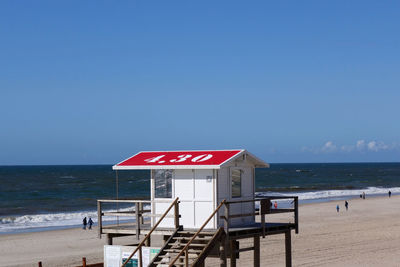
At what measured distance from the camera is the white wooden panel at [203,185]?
64.3 ft

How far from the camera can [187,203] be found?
1997 cm

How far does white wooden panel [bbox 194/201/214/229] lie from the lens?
1953 cm

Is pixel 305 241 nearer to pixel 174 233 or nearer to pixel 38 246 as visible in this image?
pixel 38 246

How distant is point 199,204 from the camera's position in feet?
64.8

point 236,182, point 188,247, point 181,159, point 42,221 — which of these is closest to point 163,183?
point 181,159

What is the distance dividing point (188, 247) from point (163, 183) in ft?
9.50

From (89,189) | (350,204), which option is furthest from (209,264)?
(89,189)

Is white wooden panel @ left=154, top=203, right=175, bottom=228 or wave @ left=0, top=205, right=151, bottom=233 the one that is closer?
white wooden panel @ left=154, top=203, right=175, bottom=228

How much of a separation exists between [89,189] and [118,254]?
88.1 metres

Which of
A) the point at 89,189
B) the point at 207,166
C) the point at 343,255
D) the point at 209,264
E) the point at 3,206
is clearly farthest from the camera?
the point at 89,189

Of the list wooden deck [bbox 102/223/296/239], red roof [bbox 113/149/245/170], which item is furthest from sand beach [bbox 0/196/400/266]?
red roof [bbox 113/149/245/170]

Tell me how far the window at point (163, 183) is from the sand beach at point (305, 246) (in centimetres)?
930

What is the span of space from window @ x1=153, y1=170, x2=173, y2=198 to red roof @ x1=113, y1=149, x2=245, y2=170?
1.11ft

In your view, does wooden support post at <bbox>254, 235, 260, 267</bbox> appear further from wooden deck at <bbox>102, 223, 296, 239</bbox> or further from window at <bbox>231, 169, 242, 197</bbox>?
window at <bbox>231, 169, 242, 197</bbox>
